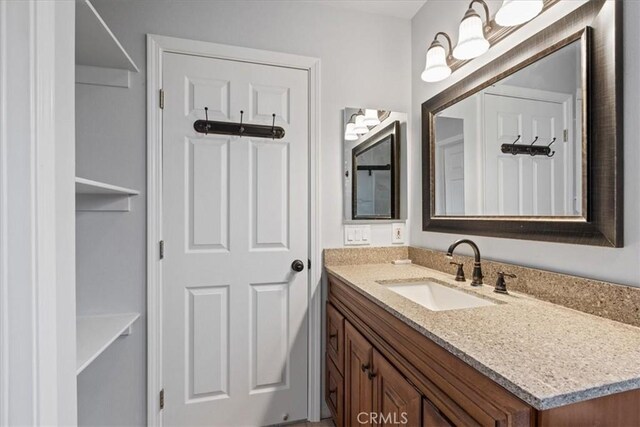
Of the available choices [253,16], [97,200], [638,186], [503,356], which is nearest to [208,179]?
[97,200]

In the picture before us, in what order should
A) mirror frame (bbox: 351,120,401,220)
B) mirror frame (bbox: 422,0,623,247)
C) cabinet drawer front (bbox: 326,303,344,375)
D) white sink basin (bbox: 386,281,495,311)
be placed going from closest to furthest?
mirror frame (bbox: 422,0,623,247)
white sink basin (bbox: 386,281,495,311)
cabinet drawer front (bbox: 326,303,344,375)
mirror frame (bbox: 351,120,401,220)

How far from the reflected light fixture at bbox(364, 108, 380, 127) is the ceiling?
0.63m

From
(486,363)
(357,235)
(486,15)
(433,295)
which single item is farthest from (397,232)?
(486,363)

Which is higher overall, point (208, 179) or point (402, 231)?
point (208, 179)

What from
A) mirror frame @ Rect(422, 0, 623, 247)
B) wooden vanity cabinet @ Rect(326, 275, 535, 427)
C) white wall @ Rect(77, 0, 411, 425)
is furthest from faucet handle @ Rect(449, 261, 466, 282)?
white wall @ Rect(77, 0, 411, 425)

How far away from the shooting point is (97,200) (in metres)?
1.55

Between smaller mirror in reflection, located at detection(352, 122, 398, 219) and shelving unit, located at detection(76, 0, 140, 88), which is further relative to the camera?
smaller mirror in reflection, located at detection(352, 122, 398, 219)

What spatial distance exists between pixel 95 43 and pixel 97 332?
124cm

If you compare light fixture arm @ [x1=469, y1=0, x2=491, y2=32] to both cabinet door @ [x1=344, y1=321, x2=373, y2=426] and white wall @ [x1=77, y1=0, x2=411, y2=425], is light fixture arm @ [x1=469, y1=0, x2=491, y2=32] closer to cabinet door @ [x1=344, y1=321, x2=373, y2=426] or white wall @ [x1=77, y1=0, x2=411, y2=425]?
white wall @ [x1=77, y1=0, x2=411, y2=425]

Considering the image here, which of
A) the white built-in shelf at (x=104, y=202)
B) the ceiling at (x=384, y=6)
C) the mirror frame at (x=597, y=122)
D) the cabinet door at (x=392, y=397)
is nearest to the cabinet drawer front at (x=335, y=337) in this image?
the cabinet door at (x=392, y=397)

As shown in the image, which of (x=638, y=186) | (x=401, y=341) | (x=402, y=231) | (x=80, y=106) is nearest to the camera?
(x=638, y=186)

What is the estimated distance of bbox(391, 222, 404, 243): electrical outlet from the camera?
2.04m

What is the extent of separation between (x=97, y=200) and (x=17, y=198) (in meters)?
0.99

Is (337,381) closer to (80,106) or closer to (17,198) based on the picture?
(17,198)
